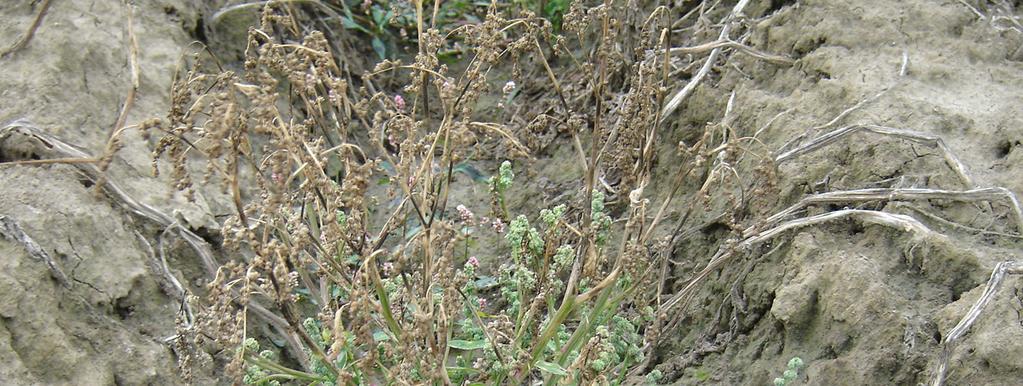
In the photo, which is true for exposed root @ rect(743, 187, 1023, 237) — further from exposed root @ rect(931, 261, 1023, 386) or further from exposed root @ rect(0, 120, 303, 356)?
exposed root @ rect(0, 120, 303, 356)

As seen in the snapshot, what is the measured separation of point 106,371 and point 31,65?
1133mm

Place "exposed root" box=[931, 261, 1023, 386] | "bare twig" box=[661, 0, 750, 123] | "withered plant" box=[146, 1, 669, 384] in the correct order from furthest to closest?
"bare twig" box=[661, 0, 750, 123] → "exposed root" box=[931, 261, 1023, 386] → "withered plant" box=[146, 1, 669, 384]

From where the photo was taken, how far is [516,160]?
13.9 feet

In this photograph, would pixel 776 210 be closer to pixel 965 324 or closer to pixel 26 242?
pixel 965 324

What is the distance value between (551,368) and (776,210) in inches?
35.2

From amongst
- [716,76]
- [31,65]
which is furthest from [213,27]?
[716,76]

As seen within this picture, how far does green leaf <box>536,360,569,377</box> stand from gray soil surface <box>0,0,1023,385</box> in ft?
1.63

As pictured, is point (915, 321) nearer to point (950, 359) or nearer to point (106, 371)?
point (950, 359)

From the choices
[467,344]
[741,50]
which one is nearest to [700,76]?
[741,50]

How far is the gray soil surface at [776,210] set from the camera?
8.49ft

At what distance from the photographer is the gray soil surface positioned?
259 cm

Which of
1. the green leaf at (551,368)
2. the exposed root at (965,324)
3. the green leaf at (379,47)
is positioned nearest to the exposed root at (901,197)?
the exposed root at (965,324)

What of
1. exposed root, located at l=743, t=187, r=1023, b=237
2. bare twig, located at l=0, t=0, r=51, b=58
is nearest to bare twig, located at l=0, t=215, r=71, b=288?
bare twig, located at l=0, t=0, r=51, b=58

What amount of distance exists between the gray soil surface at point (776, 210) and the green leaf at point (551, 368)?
50 centimetres
